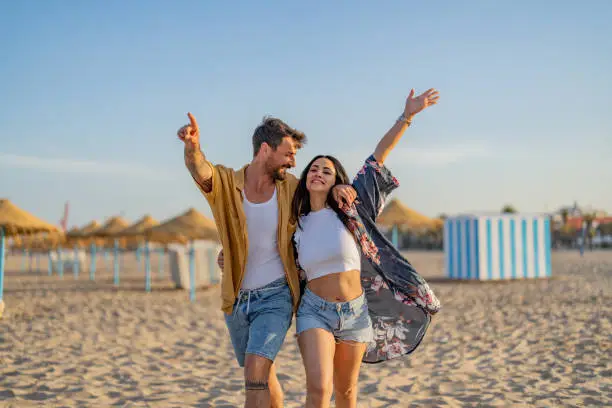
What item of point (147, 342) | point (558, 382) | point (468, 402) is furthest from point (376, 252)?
point (147, 342)

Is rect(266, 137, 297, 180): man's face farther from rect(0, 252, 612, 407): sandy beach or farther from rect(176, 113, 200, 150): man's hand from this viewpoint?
rect(0, 252, 612, 407): sandy beach

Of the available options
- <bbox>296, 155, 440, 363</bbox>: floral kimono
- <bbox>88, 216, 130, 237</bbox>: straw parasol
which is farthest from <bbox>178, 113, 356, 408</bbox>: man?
<bbox>88, 216, 130, 237</bbox>: straw parasol

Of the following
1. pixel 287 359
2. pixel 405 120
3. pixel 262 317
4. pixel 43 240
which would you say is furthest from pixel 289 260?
pixel 43 240

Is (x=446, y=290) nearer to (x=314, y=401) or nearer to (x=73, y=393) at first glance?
(x=73, y=393)

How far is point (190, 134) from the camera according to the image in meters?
2.41

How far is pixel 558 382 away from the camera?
14.3 ft

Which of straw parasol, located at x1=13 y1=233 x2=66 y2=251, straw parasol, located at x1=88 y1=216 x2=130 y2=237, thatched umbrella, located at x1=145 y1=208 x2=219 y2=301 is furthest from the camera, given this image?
straw parasol, located at x1=88 y1=216 x2=130 y2=237

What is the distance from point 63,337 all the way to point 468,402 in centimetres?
472

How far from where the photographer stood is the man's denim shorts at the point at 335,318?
8.02ft

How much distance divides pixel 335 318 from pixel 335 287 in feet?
→ 0.42

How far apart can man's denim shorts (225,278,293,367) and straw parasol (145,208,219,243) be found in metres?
11.6

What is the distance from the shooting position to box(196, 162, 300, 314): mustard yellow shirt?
248 cm

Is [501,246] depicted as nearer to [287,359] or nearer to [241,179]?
[287,359]

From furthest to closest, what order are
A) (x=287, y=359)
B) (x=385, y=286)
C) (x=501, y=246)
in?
(x=501, y=246)
(x=287, y=359)
(x=385, y=286)
